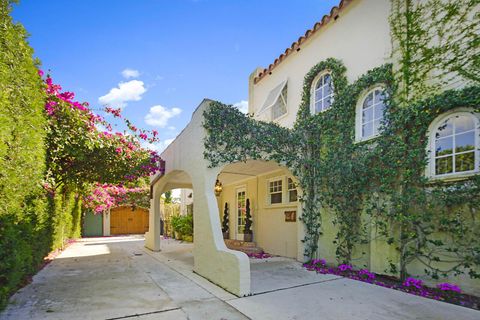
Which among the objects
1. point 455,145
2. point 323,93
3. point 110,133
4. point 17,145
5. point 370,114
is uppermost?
point 323,93

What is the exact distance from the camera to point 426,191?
5242 millimetres

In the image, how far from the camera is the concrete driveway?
4004 mm

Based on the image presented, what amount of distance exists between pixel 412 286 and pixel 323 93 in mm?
5375

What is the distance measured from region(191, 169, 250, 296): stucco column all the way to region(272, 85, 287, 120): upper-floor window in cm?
464

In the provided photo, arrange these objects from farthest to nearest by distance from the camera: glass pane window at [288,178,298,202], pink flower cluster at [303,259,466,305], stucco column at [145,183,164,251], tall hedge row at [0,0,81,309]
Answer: stucco column at [145,183,164,251], glass pane window at [288,178,298,202], pink flower cluster at [303,259,466,305], tall hedge row at [0,0,81,309]

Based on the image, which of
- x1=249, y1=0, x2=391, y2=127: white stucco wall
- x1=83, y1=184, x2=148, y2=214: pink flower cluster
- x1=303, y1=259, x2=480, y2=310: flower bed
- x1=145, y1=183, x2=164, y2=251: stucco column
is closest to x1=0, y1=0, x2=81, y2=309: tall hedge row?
x1=145, y1=183, x2=164, y2=251: stucco column

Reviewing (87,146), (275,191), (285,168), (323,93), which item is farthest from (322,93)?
(87,146)

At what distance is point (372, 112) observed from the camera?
6.66m

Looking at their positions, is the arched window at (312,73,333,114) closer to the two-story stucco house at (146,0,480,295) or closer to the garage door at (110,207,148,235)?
the two-story stucco house at (146,0,480,295)

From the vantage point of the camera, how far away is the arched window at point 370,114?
647cm

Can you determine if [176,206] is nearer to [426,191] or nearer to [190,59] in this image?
[190,59]

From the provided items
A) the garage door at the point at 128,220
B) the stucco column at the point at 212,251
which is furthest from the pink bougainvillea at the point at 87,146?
the garage door at the point at 128,220

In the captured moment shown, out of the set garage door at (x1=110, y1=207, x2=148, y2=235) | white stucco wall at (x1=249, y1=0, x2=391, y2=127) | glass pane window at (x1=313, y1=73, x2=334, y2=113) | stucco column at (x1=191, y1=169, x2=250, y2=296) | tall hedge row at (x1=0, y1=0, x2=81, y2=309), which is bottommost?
garage door at (x1=110, y1=207, x2=148, y2=235)

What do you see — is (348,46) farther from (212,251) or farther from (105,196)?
(105,196)
